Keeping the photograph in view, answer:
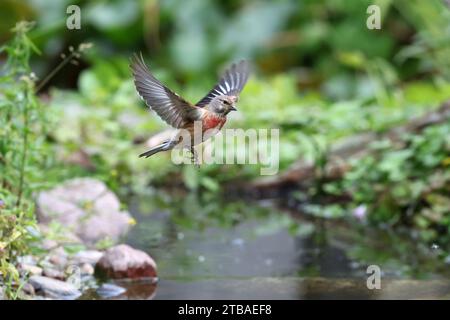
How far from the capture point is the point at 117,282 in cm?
406

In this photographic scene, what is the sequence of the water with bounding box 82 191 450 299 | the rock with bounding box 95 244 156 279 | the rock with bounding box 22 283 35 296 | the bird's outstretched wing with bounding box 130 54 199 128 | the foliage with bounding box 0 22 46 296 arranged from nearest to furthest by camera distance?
the bird's outstretched wing with bounding box 130 54 199 128, the foliage with bounding box 0 22 46 296, the rock with bounding box 22 283 35 296, the water with bounding box 82 191 450 299, the rock with bounding box 95 244 156 279

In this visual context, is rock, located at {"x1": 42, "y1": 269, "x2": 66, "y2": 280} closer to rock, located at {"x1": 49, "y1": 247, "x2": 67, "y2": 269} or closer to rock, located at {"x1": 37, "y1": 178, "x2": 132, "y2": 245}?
rock, located at {"x1": 49, "y1": 247, "x2": 67, "y2": 269}

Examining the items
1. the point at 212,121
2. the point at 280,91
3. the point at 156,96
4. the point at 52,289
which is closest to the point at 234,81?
the point at 212,121

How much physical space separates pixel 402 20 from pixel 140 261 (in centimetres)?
658

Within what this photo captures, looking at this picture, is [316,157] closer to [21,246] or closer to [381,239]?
[381,239]

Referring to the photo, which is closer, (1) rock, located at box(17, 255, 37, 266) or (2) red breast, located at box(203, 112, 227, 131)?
(2) red breast, located at box(203, 112, 227, 131)

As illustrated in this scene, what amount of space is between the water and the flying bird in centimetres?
75

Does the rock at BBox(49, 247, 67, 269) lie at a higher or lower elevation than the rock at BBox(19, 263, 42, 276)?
higher

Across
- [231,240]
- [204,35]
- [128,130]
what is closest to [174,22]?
[204,35]

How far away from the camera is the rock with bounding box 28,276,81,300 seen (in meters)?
3.75

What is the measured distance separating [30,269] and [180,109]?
1056 millimetres

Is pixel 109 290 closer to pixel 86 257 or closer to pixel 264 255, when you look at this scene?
pixel 86 257

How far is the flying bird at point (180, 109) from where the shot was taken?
324 cm

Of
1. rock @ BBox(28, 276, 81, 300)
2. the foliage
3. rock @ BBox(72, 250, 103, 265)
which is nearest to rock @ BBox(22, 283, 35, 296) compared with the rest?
rock @ BBox(28, 276, 81, 300)
